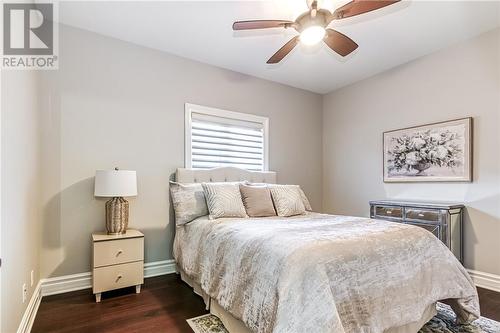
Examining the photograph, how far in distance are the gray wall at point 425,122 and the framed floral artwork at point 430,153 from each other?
9 cm

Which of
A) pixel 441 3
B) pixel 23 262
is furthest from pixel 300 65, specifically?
pixel 23 262

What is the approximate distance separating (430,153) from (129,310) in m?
3.90

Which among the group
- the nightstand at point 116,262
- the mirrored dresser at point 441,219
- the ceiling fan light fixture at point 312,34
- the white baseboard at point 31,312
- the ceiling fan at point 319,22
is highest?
the ceiling fan at point 319,22

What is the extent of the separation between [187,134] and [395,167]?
3013 mm

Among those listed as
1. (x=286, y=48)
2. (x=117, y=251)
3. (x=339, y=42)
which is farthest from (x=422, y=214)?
(x=117, y=251)

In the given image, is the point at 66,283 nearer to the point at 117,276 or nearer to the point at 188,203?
the point at 117,276

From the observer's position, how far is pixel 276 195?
3.19 m

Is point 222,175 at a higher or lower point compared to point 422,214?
higher

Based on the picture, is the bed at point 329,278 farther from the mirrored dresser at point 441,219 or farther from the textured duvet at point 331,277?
the mirrored dresser at point 441,219

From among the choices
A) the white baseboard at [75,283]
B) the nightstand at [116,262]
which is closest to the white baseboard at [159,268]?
the white baseboard at [75,283]

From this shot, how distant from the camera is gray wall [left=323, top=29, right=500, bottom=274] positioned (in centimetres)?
294

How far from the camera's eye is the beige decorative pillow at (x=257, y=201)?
2.98 metres

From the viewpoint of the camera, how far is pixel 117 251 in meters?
2.60

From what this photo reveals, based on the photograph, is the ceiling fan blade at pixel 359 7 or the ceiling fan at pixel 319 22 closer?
the ceiling fan blade at pixel 359 7
